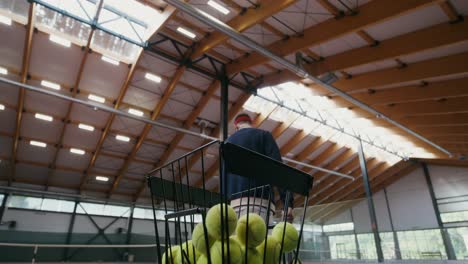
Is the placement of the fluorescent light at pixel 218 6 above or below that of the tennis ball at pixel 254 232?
above

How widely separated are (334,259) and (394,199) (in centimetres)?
1232

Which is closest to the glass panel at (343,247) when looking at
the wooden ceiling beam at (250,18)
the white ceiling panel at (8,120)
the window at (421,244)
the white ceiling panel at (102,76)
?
the window at (421,244)

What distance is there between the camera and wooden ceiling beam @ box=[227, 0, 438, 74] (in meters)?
4.23

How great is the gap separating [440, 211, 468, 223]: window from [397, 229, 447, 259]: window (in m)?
10.2

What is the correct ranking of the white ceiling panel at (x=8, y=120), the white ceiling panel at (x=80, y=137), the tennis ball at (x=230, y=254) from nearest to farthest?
1. the tennis ball at (x=230, y=254)
2. the white ceiling panel at (x=8, y=120)
3. the white ceiling panel at (x=80, y=137)

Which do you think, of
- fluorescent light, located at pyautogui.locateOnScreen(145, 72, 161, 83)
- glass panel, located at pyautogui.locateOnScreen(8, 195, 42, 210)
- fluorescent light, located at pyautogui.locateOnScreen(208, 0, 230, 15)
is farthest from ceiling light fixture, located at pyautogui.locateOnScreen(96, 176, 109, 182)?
fluorescent light, located at pyautogui.locateOnScreen(208, 0, 230, 15)

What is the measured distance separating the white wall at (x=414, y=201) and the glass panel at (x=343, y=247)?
6.04 metres

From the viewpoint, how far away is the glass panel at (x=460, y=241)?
5.98 metres

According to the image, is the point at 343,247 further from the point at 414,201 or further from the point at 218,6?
the point at 414,201

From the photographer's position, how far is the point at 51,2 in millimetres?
6113

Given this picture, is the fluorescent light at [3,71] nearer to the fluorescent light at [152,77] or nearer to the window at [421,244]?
the fluorescent light at [152,77]

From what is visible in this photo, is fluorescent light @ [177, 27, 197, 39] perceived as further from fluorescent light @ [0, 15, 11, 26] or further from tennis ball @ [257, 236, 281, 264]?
tennis ball @ [257, 236, 281, 264]

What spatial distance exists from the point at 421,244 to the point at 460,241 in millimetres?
1155

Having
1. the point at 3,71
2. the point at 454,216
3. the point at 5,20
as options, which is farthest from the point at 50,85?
the point at 454,216
